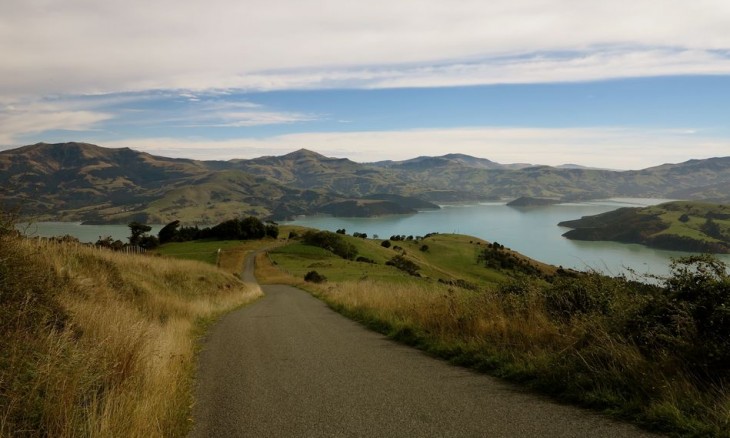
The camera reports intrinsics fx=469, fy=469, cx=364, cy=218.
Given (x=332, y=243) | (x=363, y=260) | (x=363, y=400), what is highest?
(x=363, y=400)

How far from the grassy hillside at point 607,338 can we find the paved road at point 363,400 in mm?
525

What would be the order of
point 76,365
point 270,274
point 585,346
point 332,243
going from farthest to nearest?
point 332,243 < point 270,274 < point 585,346 < point 76,365

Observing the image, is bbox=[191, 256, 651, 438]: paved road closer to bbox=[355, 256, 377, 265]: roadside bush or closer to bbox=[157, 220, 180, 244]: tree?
bbox=[355, 256, 377, 265]: roadside bush

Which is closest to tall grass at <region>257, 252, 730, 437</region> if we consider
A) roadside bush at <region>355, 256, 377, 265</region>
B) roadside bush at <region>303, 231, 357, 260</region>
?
roadside bush at <region>355, 256, 377, 265</region>

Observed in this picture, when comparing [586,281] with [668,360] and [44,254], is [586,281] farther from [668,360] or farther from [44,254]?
[44,254]

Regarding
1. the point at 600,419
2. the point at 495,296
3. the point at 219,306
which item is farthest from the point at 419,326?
the point at 219,306

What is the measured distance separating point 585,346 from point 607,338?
480mm

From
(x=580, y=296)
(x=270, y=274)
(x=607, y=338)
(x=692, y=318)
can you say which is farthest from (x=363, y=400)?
(x=270, y=274)

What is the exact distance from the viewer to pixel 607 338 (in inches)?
Result: 277

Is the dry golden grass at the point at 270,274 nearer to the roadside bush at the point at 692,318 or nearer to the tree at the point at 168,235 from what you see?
the tree at the point at 168,235

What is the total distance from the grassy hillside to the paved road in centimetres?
52

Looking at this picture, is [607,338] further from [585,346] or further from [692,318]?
[692,318]

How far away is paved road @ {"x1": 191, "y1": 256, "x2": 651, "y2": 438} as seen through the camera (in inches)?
211

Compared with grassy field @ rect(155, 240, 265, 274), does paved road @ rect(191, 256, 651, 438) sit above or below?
above
